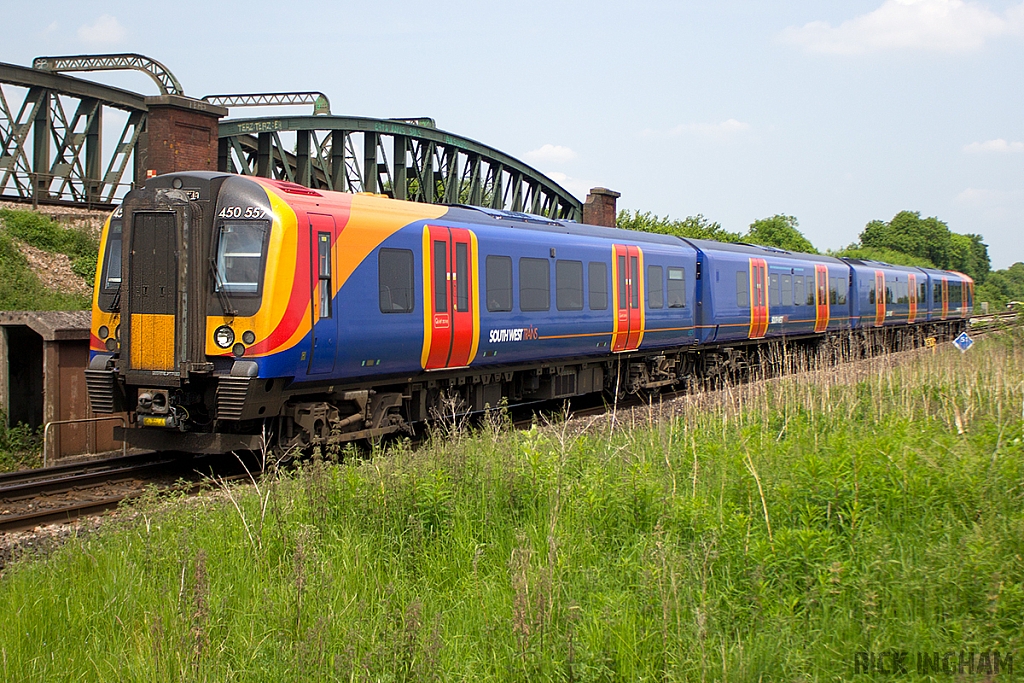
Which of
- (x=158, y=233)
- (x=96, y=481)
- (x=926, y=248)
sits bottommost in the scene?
(x=96, y=481)

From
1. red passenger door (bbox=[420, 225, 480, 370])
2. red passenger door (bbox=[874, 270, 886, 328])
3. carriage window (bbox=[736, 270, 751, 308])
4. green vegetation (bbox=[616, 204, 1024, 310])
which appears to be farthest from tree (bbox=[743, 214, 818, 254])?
red passenger door (bbox=[420, 225, 480, 370])

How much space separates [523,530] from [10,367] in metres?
8.49

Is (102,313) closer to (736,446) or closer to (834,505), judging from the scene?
(736,446)

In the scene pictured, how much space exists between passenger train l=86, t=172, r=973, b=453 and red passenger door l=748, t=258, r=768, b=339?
628 cm

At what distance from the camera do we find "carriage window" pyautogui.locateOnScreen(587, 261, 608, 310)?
13.6 m

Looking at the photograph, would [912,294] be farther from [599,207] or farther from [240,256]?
[240,256]

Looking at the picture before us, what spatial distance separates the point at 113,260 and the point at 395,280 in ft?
10.1

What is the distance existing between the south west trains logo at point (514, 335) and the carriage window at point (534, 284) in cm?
33

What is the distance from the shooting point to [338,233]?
9.04 metres

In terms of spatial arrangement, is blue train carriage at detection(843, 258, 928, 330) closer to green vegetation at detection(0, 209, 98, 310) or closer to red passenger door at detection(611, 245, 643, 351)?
red passenger door at detection(611, 245, 643, 351)

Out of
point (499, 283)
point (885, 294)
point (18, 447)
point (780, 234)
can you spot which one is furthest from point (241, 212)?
point (780, 234)

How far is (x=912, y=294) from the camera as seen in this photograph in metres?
30.9

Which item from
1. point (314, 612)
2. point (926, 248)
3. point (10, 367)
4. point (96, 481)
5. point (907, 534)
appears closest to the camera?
point (314, 612)

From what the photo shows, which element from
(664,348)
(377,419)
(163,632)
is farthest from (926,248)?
(163,632)
